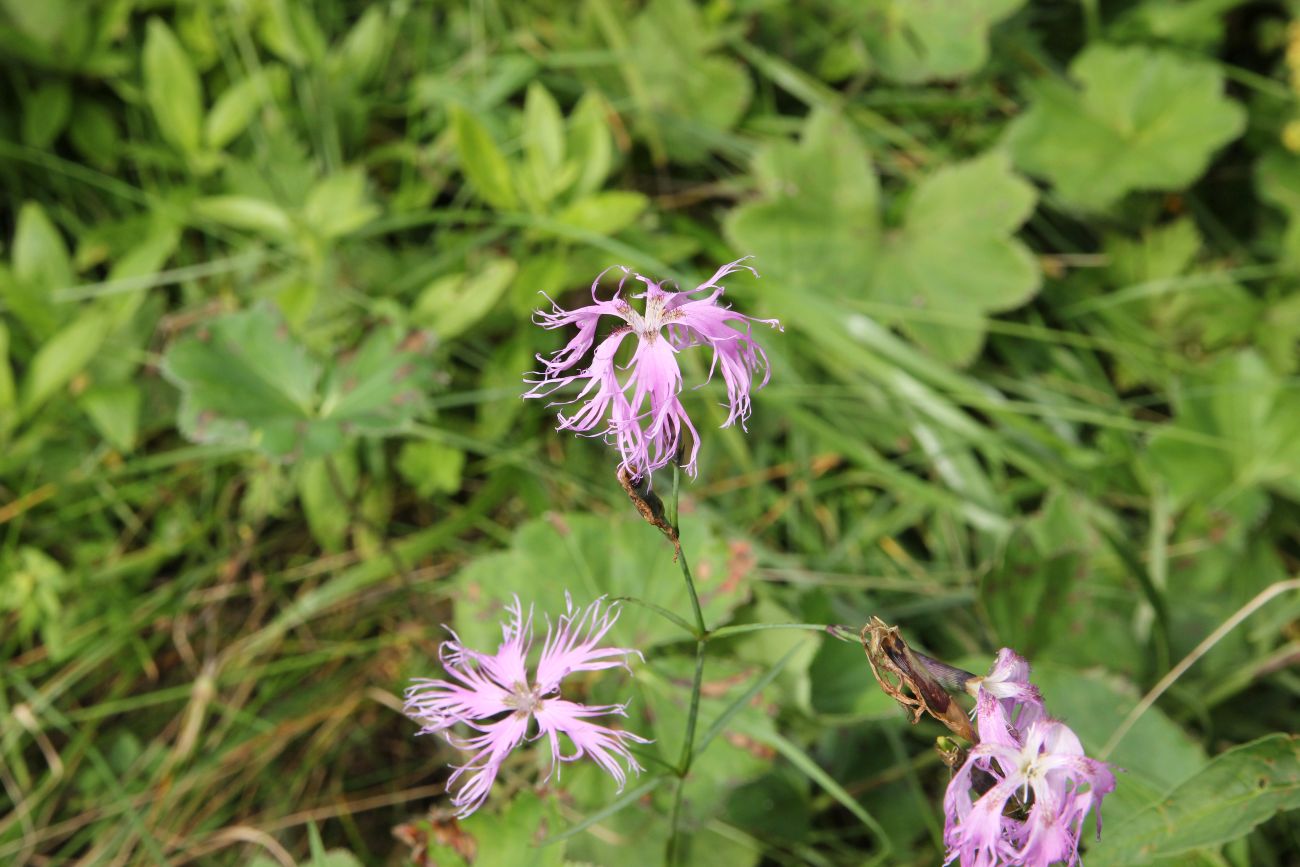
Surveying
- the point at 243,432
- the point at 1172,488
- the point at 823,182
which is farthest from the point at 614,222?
the point at 1172,488

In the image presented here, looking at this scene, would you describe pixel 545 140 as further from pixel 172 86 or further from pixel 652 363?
pixel 652 363

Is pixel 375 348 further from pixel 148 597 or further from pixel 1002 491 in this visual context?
pixel 1002 491

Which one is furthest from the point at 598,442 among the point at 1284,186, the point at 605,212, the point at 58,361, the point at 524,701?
the point at 1284,186

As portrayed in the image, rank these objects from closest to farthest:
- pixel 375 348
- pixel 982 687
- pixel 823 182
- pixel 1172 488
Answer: pixel 982 687 < pixel 375 348 < pixel 1172 488 < pixel 823 182

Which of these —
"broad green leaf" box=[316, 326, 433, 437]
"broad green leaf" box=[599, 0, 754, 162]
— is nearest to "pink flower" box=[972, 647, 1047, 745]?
"broad green leaf" box=[316, 326, 433, 437]

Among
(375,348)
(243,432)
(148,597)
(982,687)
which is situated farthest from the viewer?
(148,597)

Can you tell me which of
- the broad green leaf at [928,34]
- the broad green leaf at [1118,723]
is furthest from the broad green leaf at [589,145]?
the broad green leaf at [1118,723]
